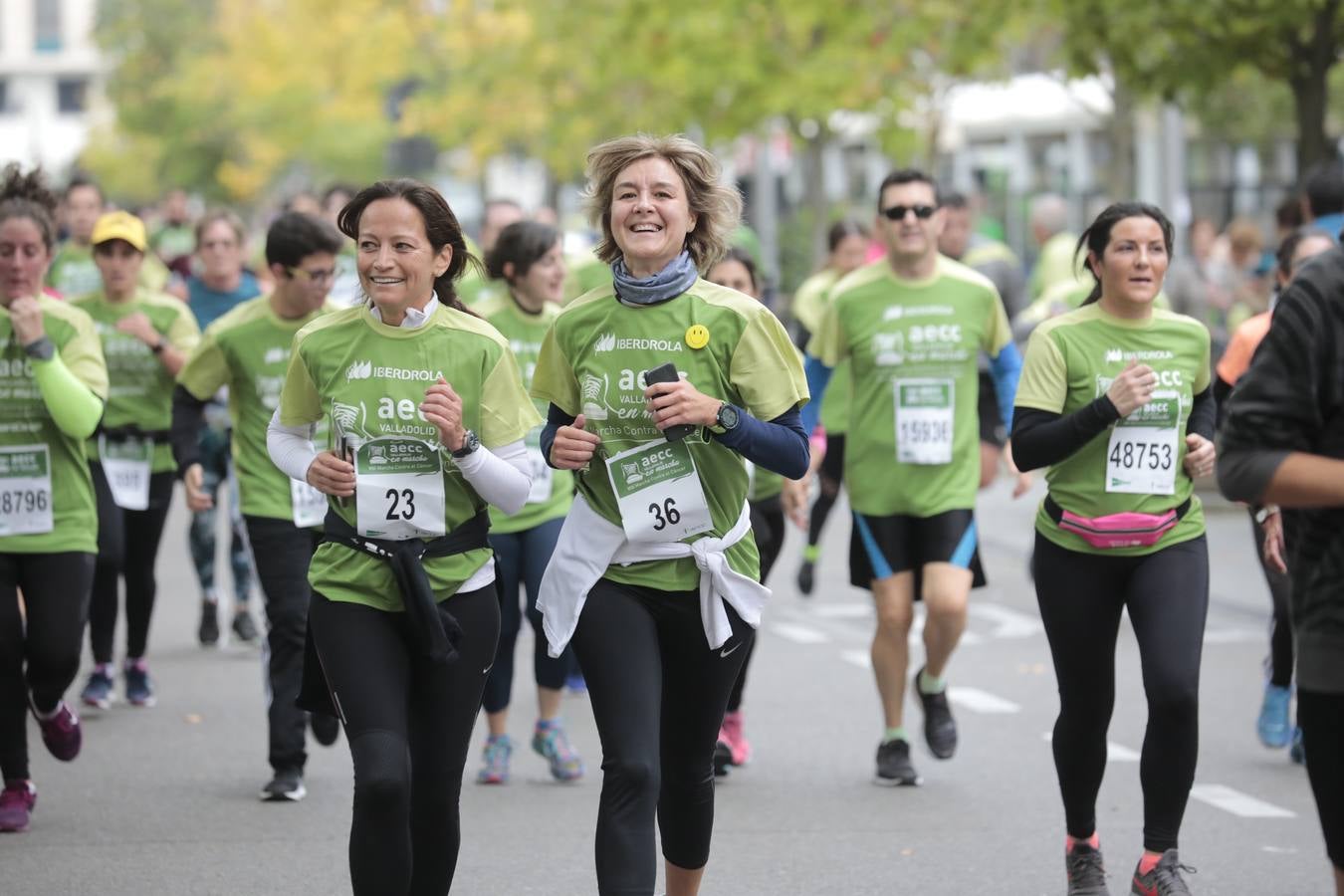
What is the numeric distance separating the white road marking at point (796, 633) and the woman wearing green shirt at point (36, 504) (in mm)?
5353

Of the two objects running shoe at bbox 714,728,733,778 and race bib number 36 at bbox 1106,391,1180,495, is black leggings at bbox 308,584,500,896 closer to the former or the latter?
race bib number 36 at bbox 1106,391,1180,495

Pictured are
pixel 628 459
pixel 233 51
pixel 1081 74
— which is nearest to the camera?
pixel 628 459

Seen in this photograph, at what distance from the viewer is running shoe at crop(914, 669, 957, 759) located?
839 centimetres

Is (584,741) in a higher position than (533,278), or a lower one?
lower

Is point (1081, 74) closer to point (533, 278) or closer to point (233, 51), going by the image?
point (533, 278)

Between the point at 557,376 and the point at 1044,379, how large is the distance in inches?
62.3

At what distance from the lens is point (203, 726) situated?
9609 mm

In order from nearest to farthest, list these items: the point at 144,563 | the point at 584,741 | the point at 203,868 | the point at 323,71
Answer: the point at 203,868, the point at 584,741, the point at 144,563, the point at 323,71

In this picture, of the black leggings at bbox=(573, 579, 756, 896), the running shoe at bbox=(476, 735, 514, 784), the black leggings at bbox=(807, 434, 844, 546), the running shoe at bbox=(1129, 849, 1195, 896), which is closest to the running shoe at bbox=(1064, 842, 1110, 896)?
the running shoe at bbox=(1129, 849, 1195, 896)

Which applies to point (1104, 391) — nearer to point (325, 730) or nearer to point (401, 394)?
point (401, 394)

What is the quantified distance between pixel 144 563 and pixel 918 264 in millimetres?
3773

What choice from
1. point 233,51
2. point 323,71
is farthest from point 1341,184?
point 233,51

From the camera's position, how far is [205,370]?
814 centimetres

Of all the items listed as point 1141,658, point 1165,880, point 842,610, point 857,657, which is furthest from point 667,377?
point 842,610
